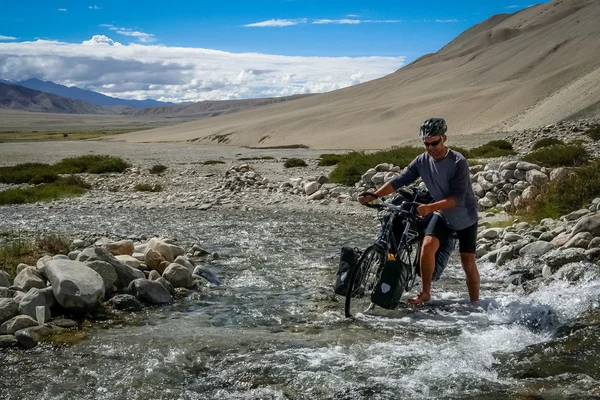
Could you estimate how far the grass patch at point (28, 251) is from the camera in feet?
33.0

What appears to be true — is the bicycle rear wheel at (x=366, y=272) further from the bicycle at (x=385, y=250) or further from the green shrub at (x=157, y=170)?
the green shrub at (x=157, y=170)

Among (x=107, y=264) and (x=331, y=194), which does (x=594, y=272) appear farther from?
(x=331, y=194)

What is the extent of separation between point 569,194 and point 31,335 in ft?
33.9

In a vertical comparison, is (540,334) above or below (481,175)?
below

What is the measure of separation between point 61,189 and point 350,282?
62.2 feet

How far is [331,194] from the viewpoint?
1988cm

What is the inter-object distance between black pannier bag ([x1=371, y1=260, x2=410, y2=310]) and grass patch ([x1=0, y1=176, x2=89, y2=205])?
58.2 feet

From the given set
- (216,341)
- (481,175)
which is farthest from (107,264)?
(481,175)

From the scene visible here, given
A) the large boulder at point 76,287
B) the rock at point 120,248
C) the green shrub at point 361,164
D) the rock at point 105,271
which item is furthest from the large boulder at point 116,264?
the green shrub at point 361,164

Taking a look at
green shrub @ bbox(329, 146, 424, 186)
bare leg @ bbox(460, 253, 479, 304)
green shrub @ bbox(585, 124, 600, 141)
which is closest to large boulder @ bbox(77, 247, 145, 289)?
bare leg @ bbox(460, 253, 479, 304)

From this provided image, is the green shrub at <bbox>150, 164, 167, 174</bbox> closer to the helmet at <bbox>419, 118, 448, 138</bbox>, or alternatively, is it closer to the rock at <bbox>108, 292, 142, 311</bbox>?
the rock at <bbox>108, 292, 142, 311</bbox>

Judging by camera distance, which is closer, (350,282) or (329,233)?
(350,282)

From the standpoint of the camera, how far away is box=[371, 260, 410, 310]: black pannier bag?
272 inches

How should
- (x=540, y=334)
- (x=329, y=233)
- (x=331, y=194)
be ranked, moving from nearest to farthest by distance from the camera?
(x=540, y=334)
(x=329, y=233)
(x=331, y=194)
